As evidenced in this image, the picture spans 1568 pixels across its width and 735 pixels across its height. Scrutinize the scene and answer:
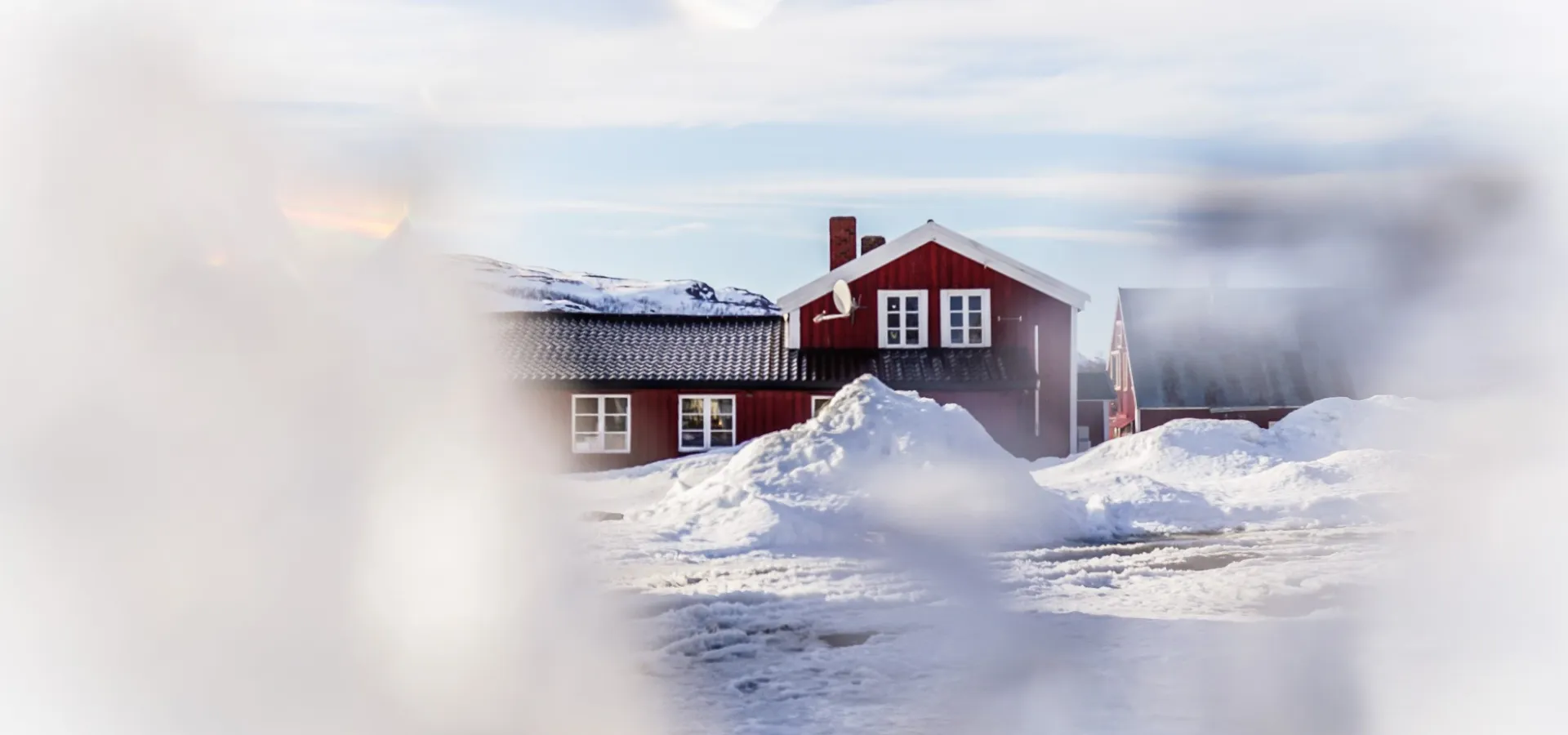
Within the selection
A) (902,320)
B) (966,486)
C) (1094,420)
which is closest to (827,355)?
(902,320)

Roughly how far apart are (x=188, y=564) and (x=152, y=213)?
1276 millimetres

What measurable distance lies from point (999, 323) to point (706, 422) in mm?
2218

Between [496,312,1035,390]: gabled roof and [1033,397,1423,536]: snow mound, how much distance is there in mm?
976

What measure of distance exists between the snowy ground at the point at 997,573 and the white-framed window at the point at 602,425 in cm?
34

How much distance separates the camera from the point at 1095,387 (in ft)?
22.9

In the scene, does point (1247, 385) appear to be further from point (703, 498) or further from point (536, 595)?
point (536, 595)

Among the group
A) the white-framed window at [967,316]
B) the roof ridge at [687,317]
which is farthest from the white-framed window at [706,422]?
the white-framed window at [967,316]

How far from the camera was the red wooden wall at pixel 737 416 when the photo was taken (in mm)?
6348

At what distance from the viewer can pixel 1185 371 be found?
283 inches

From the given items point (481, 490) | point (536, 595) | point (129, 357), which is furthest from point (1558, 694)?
point (129, 357)

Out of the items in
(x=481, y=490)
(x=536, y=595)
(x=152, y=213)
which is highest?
(x=152, y=213)

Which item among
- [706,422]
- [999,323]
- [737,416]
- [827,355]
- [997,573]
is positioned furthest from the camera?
[706,422]

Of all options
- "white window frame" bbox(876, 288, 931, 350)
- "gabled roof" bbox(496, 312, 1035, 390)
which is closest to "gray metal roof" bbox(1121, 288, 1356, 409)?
"gabled roof" bbox(496, 312, 1035, 390)

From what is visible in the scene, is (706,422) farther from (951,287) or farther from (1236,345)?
(1236,345)
